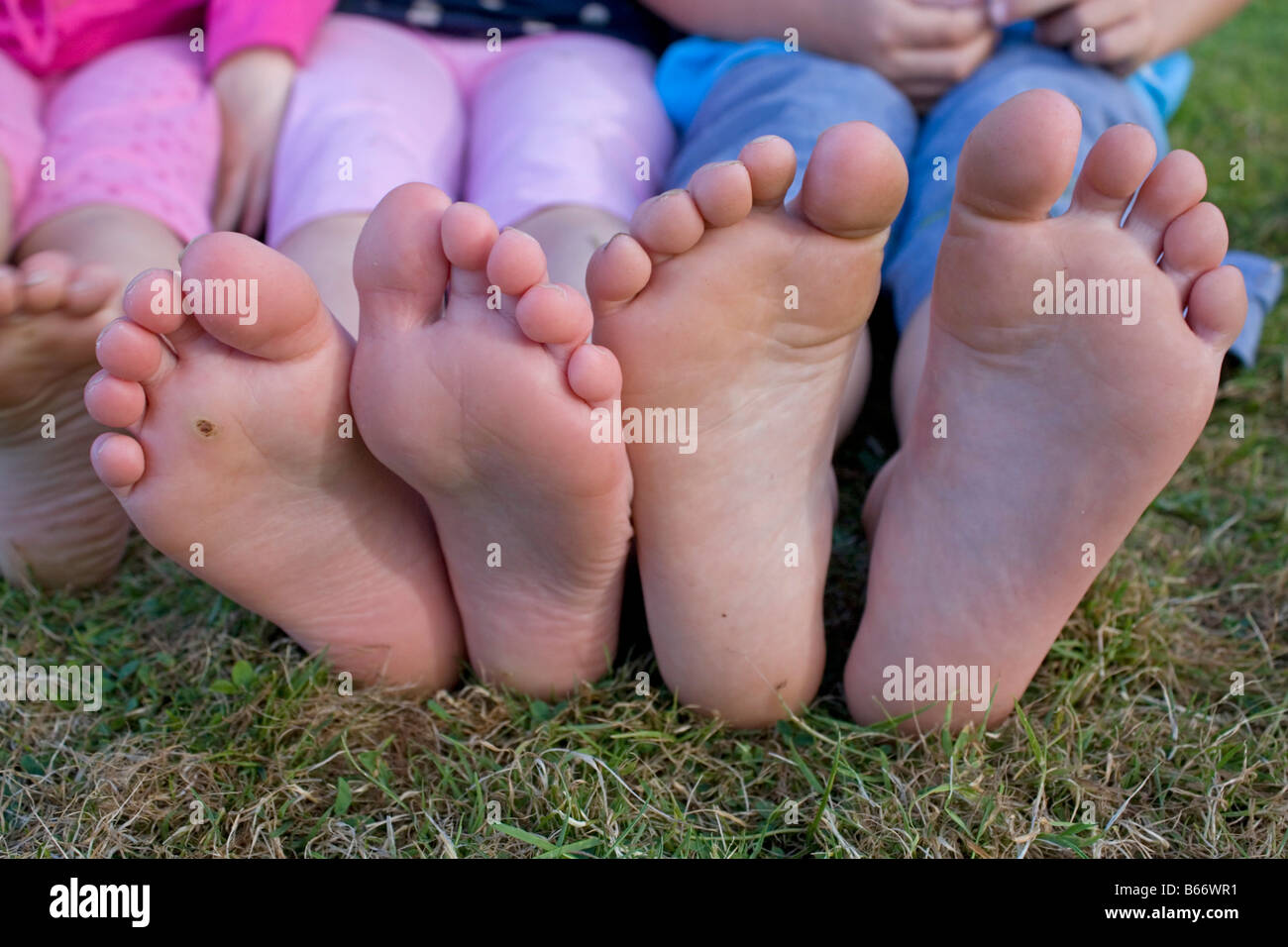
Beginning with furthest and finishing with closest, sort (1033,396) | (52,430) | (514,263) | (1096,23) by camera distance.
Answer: (1096,23) → (52,430) → (1033,396) → (514,263)

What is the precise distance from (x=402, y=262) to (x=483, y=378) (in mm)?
108

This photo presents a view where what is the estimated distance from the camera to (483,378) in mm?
808

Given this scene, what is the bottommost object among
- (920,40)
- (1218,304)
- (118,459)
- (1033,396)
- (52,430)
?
(52,430)

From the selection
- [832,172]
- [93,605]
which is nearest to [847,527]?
[832,172]

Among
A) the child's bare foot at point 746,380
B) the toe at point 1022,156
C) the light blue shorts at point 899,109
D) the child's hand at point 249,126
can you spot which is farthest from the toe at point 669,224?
the child's hand at point 249,126

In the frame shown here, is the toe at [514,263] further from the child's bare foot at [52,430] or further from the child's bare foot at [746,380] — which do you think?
the child's bare foot at [52,430]

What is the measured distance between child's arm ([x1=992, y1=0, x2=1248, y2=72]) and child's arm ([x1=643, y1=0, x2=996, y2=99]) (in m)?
0.05

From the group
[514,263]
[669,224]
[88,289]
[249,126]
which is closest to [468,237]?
[514,263]

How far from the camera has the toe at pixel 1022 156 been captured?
776mm

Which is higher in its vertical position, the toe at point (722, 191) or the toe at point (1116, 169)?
the toe at point (1116, 169)

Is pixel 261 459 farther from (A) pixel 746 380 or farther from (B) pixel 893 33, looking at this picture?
(B) pixel 893 33

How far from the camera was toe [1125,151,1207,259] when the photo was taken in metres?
0.81

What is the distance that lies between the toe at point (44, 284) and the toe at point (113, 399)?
0.51 feet
